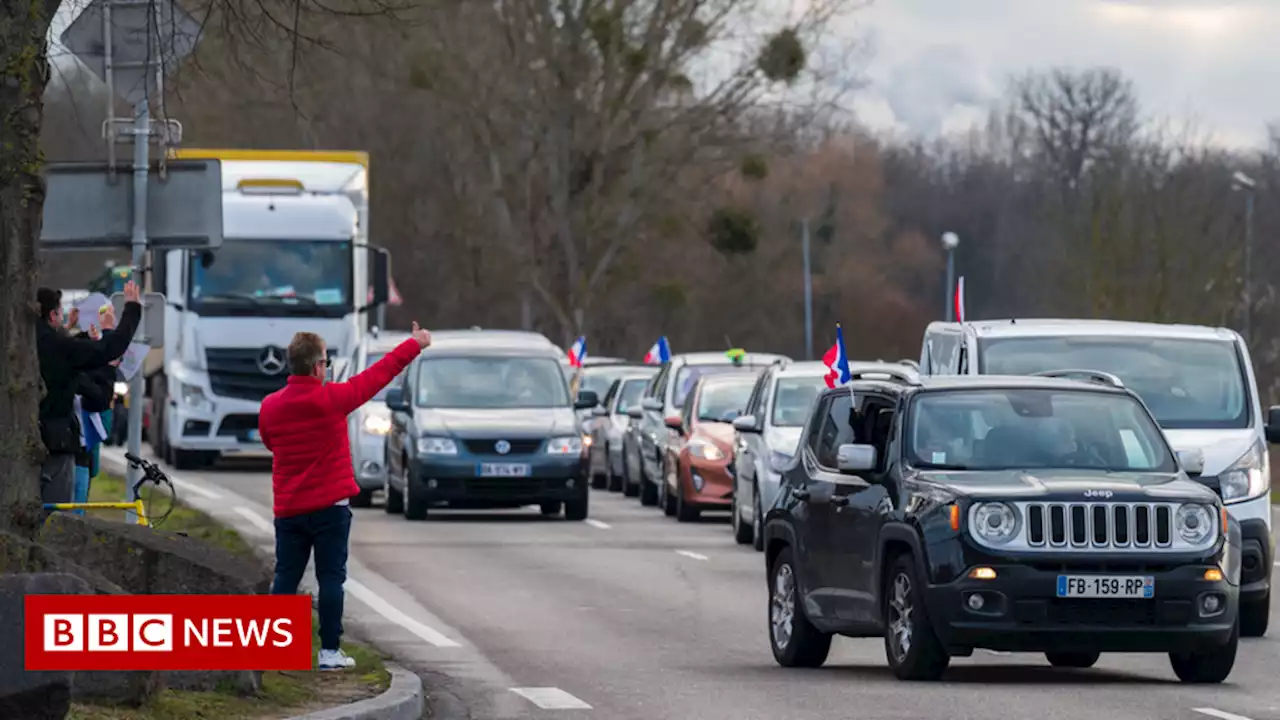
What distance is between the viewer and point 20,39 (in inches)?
460

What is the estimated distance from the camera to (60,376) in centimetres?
1512

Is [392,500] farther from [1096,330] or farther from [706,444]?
[1096,330]

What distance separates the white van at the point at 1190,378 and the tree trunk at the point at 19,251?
24.7 feet

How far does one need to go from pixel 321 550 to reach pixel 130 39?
4024mm

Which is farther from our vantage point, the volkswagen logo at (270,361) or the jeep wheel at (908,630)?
the volkswagen logo at (270,361)

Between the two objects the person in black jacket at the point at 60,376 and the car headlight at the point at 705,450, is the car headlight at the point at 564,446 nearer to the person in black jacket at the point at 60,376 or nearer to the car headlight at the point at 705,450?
the car headlight at the point at 705,450

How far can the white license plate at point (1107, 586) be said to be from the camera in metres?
12.7

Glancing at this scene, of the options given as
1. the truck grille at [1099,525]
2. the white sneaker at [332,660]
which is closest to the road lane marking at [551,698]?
the white sneaker at [332,660]

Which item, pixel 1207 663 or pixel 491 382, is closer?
pixel 1207 663

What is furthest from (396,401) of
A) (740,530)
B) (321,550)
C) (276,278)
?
(321,550)

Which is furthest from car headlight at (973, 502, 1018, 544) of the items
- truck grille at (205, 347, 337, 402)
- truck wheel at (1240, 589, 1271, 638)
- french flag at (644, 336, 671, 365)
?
truck grille at (205, 347, 337, 402)

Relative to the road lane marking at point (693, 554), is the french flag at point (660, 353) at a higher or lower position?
higher

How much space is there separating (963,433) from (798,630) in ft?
5.09

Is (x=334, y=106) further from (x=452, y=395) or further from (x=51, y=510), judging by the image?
(x=51, y=510)
